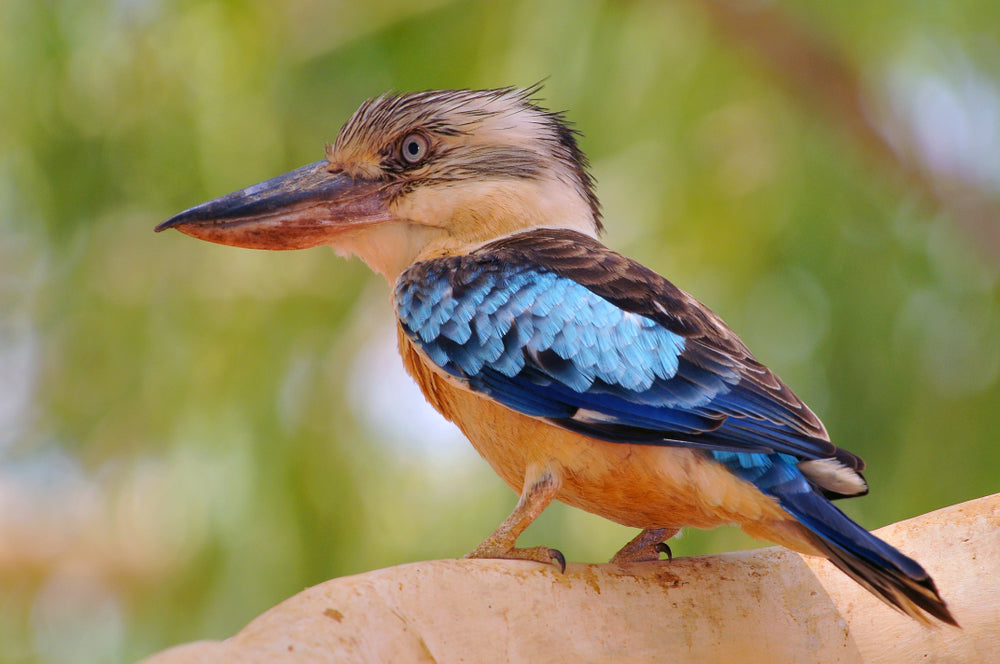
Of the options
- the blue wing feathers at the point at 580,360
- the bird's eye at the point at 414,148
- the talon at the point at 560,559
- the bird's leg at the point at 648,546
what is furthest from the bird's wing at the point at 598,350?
the bird's leg at the point at 648,546

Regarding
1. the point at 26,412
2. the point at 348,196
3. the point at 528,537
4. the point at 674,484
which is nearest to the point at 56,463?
the point at 26,412

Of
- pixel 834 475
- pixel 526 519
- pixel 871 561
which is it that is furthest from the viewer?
pixel 526 519

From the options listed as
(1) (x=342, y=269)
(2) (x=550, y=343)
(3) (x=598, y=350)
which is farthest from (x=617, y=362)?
(1) (x=342, y=269)

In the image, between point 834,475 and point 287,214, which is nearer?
point 834,475

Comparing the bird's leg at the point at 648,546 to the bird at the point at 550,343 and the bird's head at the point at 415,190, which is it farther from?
the bird's head at the point at 415,190

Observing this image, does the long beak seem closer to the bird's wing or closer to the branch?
the bird's wing

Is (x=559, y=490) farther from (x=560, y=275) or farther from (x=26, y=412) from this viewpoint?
(x=26, y=412)

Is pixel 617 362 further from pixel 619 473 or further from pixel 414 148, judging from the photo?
pixel 414 148
